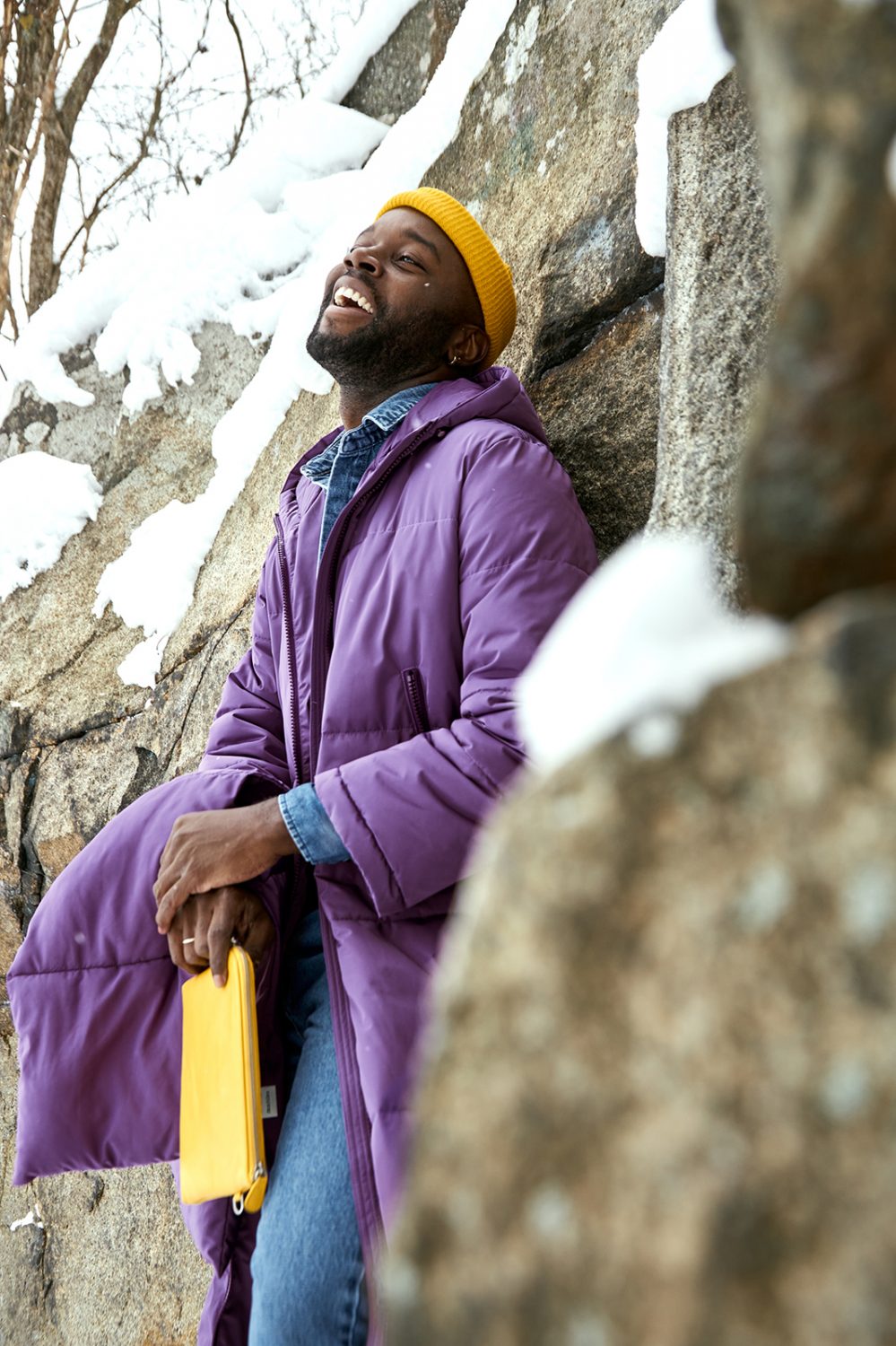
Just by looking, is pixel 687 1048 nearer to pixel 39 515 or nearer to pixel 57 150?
pixel 39 515

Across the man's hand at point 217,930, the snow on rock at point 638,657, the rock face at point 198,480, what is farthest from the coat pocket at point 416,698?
the snow on rock at point 638,657

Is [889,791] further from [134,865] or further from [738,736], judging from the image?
[134,865]

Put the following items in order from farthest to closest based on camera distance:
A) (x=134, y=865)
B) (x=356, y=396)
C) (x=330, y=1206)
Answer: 1. (x=356, y=396)
2. (x=134, y=865)
3. (x=330, y=1206)

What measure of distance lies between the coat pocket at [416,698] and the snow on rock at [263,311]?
5.62 ft

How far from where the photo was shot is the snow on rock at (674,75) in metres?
1.62

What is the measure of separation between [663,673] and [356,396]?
72.4 inches

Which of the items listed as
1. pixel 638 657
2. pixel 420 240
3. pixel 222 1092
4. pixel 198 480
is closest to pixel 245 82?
pixel 198 480

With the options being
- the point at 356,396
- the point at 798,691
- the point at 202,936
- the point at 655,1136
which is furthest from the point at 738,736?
the point at 356,396

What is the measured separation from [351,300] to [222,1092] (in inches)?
59.6

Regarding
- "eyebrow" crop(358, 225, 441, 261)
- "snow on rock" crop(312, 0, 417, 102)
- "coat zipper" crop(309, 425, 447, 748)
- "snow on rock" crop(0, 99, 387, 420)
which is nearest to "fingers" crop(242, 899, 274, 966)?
"coat zipper" crop(309, 425, 447, 748)

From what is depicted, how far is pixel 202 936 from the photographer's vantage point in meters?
1.57

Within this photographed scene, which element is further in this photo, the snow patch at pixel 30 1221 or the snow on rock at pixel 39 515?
the snow on rock at pixel 39 515

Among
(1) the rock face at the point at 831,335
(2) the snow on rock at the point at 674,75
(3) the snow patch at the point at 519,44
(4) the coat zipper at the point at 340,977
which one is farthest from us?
(3) the snow patch at the point at 519,44

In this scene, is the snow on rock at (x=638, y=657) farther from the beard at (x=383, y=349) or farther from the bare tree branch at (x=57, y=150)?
the bare tree branch at (x=57, y=150)
